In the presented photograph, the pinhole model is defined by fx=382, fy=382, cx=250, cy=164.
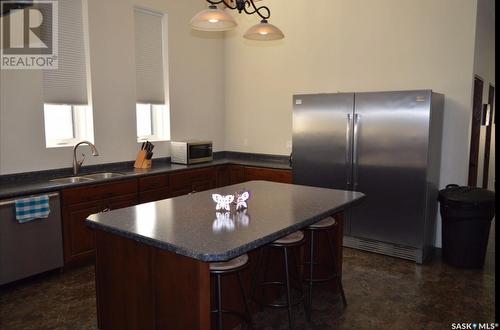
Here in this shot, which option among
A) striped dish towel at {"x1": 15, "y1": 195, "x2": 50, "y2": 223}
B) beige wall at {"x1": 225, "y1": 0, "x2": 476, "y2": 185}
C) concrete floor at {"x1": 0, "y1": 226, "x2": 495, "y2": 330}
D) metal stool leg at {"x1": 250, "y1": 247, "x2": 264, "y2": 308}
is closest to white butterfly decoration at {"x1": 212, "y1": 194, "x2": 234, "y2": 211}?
metal stool leg at {"x1": 250, "y1": 247, "x2": 264, "y2": 308}

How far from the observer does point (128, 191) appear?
156 inches

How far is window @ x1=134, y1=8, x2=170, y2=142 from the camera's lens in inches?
186

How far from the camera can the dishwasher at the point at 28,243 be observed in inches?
120

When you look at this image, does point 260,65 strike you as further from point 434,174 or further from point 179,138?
point 434,174

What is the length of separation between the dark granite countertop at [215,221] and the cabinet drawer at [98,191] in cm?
130

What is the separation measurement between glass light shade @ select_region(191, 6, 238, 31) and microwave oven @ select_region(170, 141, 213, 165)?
7.72ft

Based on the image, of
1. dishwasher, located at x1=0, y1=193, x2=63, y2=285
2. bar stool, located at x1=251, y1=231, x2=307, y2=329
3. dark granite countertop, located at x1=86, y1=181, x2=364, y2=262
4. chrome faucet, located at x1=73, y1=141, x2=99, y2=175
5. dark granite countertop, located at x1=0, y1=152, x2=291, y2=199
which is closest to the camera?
dark granite countertop, located at x1=86, y1=181, x2=364, y2=262

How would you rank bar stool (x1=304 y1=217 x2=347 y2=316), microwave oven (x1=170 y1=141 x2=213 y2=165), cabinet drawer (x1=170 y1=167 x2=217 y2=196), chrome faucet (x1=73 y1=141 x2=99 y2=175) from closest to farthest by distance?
bar stool (x1=304 y1=217 x2=347 y2=316) < chrome faucet (x1=73 y1=141 x2=99 y2=175) < cabinet drawer (x1=170 y1=167 x2=217 y2=196) < microwave oven (x1=170 y1=141 x2=213 y2=165)

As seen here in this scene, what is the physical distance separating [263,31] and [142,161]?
241 centimetres

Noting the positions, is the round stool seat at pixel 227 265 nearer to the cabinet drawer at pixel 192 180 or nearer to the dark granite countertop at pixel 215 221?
the dark granite countertop at pixel 215 221

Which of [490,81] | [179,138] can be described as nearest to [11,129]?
[179,138]

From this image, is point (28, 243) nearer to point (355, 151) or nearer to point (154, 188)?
point (154, 188)

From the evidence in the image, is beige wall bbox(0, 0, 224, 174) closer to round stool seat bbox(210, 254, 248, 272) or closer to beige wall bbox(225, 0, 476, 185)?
beige wall bbox(225, 0, 476, 185)

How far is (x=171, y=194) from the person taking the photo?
4.45 metres
